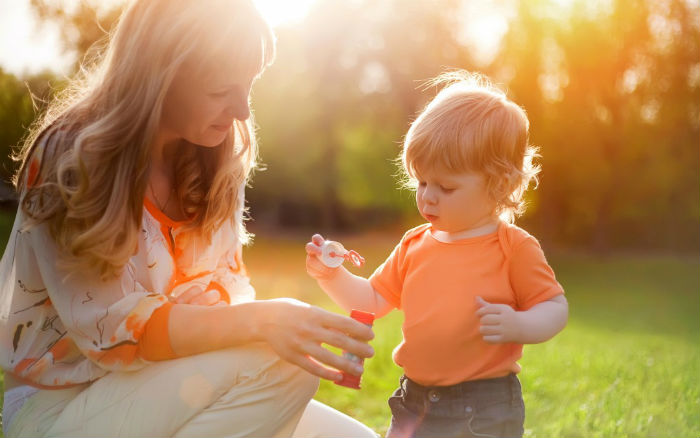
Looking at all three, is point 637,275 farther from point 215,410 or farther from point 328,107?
point 215,410

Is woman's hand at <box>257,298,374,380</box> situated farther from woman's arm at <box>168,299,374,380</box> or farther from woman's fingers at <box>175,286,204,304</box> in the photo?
woman's fingers at <box>175,286,204,304</box>

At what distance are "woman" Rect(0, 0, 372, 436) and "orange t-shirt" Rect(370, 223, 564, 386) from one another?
47 centimetres

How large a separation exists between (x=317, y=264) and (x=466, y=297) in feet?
1.85

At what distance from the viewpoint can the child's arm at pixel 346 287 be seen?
8.91ft

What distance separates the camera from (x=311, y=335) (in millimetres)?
2072

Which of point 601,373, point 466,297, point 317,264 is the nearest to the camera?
point 466,297

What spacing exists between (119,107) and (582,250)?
16.2 m

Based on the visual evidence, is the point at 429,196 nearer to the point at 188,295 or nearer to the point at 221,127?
the point at 221,127

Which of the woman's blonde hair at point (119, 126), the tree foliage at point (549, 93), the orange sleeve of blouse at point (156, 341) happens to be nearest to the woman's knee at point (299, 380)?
the orange sleeve of blouse at point (156, 341)

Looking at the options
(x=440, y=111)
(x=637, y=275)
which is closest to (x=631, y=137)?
(x=637, y=275)

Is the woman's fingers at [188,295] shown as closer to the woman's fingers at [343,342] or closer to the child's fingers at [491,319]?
the woman's fingers at [343,342]

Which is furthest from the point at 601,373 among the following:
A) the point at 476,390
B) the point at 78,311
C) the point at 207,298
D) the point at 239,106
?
the point at 78,311

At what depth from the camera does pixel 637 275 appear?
1505 cm

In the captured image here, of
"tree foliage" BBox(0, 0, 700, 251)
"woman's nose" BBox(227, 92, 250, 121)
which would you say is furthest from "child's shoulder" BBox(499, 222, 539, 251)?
"tree foliage" BBox(0, 0, 700, 251)
